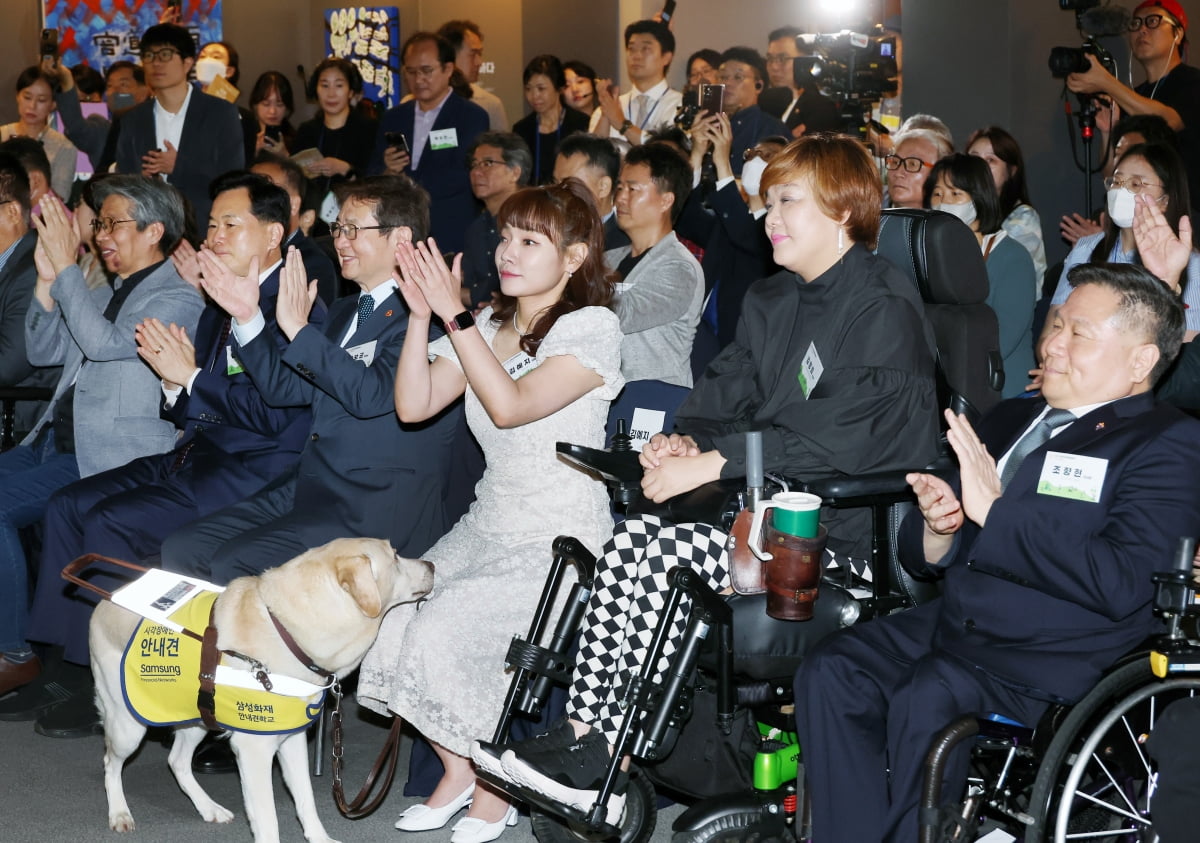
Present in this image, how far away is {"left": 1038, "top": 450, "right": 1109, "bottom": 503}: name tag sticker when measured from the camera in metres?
2.48

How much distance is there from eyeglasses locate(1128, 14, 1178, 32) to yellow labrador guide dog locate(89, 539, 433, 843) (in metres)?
4.45

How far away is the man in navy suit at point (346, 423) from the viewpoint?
346 centimetres

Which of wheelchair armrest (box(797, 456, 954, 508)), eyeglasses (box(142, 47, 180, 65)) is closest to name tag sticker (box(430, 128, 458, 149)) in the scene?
eyeglasses (box(142, 47, 180, 65))

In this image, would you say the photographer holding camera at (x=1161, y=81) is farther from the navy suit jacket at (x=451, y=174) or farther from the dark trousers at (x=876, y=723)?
the dark trousers at (x=876, y=723)

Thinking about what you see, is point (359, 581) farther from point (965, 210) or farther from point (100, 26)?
point (100, 26)

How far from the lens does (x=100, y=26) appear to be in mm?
10586

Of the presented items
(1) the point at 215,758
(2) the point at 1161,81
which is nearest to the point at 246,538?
(1) the point at 215,758

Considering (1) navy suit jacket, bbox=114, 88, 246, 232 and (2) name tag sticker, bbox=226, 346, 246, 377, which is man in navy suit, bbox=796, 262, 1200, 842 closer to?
(2) name tag sticker, bbox=226, 346, 246, 377

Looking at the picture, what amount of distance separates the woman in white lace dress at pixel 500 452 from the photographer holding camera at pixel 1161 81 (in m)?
3.39

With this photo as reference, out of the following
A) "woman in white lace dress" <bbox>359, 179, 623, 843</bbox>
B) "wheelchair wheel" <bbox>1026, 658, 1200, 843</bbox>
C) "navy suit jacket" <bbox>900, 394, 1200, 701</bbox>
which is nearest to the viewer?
"wheelchair wheel" <bbox>1026, 658, 1200, 843</bbox>

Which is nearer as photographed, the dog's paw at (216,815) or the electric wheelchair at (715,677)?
the electric wheelchair at (715,677)

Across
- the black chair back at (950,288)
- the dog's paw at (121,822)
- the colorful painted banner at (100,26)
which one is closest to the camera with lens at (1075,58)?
the black chair back at (950,288)

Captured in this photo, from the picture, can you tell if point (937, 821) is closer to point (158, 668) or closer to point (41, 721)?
point (158, 668)

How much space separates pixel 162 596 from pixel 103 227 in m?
1.85
